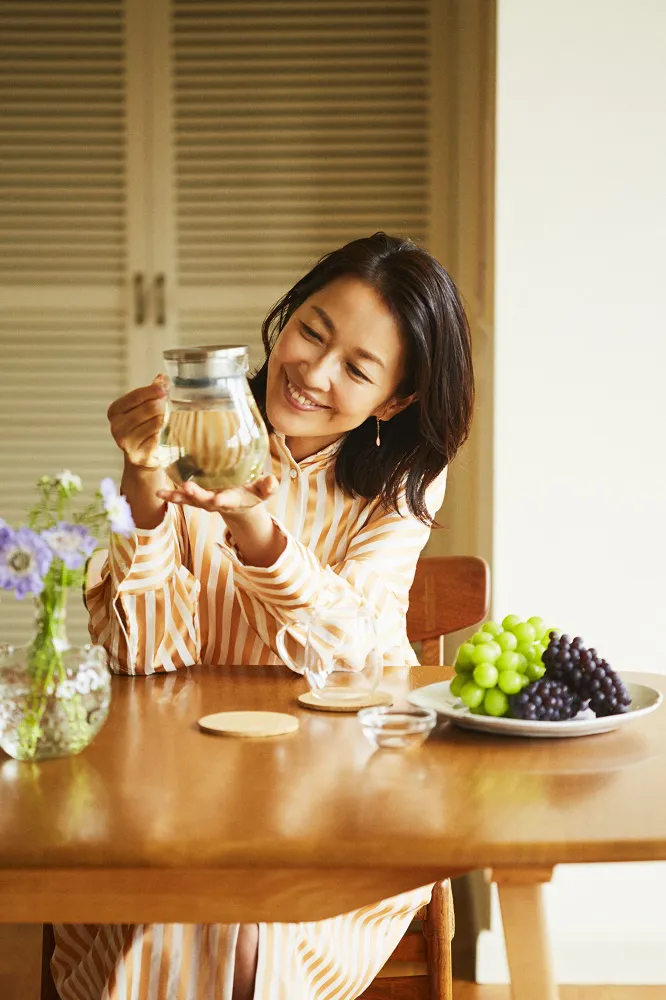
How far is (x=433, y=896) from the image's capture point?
1541mm

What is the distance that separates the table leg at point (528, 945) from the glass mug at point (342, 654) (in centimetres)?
33

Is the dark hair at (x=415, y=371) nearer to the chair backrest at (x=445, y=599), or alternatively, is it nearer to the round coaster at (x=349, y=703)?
the chair backrest at (x=445, y=599)

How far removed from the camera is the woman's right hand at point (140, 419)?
119 cm

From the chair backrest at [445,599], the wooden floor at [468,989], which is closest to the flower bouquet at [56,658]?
the chair backrest at [445,599]

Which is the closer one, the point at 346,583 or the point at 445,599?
the point at 346,583

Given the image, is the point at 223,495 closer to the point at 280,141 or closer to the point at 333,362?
the point at 333,362

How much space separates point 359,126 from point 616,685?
7.99 ft

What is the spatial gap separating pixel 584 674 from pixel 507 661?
0.08 m

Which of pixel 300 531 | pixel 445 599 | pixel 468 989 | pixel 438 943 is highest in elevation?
pixel 300 531

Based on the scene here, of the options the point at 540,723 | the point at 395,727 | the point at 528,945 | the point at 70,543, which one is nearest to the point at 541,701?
the point at 540,723

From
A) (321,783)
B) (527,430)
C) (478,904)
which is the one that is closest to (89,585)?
(321,783)

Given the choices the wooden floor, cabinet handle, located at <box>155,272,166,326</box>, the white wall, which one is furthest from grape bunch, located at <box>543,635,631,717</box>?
cabinet handle, located at <box>155,272,166,326</box>

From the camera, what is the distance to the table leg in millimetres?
918

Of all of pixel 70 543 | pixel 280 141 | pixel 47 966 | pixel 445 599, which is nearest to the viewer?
pixel 70 543
